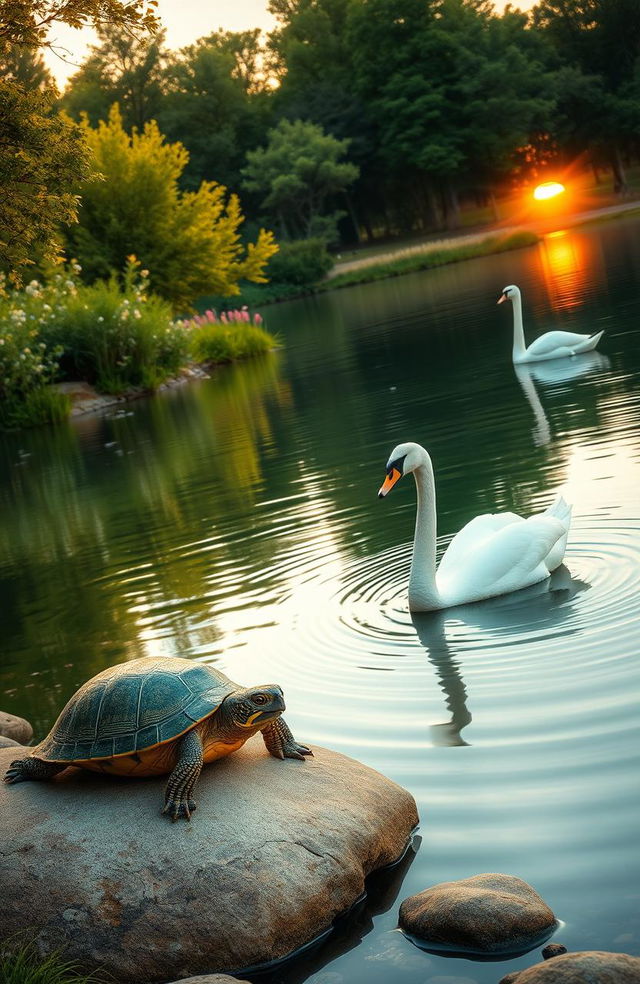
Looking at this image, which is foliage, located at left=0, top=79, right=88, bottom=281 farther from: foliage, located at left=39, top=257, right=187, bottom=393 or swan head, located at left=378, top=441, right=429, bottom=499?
foliage, located at left=39, top=257, right=187, bottom=393

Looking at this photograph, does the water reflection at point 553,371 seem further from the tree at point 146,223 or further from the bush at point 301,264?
the bush at point 301,264

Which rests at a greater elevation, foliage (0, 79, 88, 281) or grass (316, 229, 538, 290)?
foliage (0, 79, 88, 281)

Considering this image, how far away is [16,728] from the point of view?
249 inches

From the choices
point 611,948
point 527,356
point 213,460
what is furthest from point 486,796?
point 527,356

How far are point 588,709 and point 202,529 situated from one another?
6.75 meters

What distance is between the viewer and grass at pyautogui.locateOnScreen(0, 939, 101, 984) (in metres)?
3.59

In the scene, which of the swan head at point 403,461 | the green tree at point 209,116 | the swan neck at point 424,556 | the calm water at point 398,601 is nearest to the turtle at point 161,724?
the calm water at point 398,601

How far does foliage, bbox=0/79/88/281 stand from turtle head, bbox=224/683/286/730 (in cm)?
562

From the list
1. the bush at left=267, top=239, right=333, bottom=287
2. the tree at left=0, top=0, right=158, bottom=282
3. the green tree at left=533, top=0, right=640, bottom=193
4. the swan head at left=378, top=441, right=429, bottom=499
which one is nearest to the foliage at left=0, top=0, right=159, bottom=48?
the tree at left=0, top=0, right=158, bottom=282

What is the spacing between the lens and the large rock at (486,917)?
11.8 ft

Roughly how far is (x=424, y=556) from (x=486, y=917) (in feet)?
11.8

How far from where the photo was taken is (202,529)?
11406 millimetres

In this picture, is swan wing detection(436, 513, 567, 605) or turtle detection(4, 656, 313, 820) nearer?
turtle detection(4, 656, 313, 820)

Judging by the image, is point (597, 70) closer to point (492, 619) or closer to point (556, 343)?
point (556, 343)
